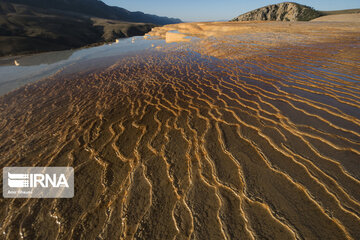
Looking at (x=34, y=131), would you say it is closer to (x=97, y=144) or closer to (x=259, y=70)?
(x=97, y=144)

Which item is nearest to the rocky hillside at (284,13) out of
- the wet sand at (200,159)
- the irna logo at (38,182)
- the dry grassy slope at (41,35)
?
the dry grassy slope at (41,35)

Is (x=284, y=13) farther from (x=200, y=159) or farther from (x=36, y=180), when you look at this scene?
(x=36, y=180)

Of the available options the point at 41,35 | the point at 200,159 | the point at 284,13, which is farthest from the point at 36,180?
the point at 284,13

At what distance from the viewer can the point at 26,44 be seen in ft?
73.5

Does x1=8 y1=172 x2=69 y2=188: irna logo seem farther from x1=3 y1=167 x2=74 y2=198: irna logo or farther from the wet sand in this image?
the wet sand

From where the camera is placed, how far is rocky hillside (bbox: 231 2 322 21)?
40537 mm

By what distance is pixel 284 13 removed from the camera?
46750 mm

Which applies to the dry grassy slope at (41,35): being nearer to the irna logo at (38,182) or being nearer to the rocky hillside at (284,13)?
the irna logo at (38,182)

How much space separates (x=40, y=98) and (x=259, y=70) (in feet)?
32.0

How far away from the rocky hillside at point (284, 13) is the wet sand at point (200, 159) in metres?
48.1

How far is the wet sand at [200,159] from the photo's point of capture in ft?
6.82

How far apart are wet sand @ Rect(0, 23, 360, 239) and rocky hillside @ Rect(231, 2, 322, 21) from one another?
48.1m

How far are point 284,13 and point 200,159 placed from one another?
61.0 metres

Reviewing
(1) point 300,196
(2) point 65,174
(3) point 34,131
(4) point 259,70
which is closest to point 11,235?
(2) point 65,174
